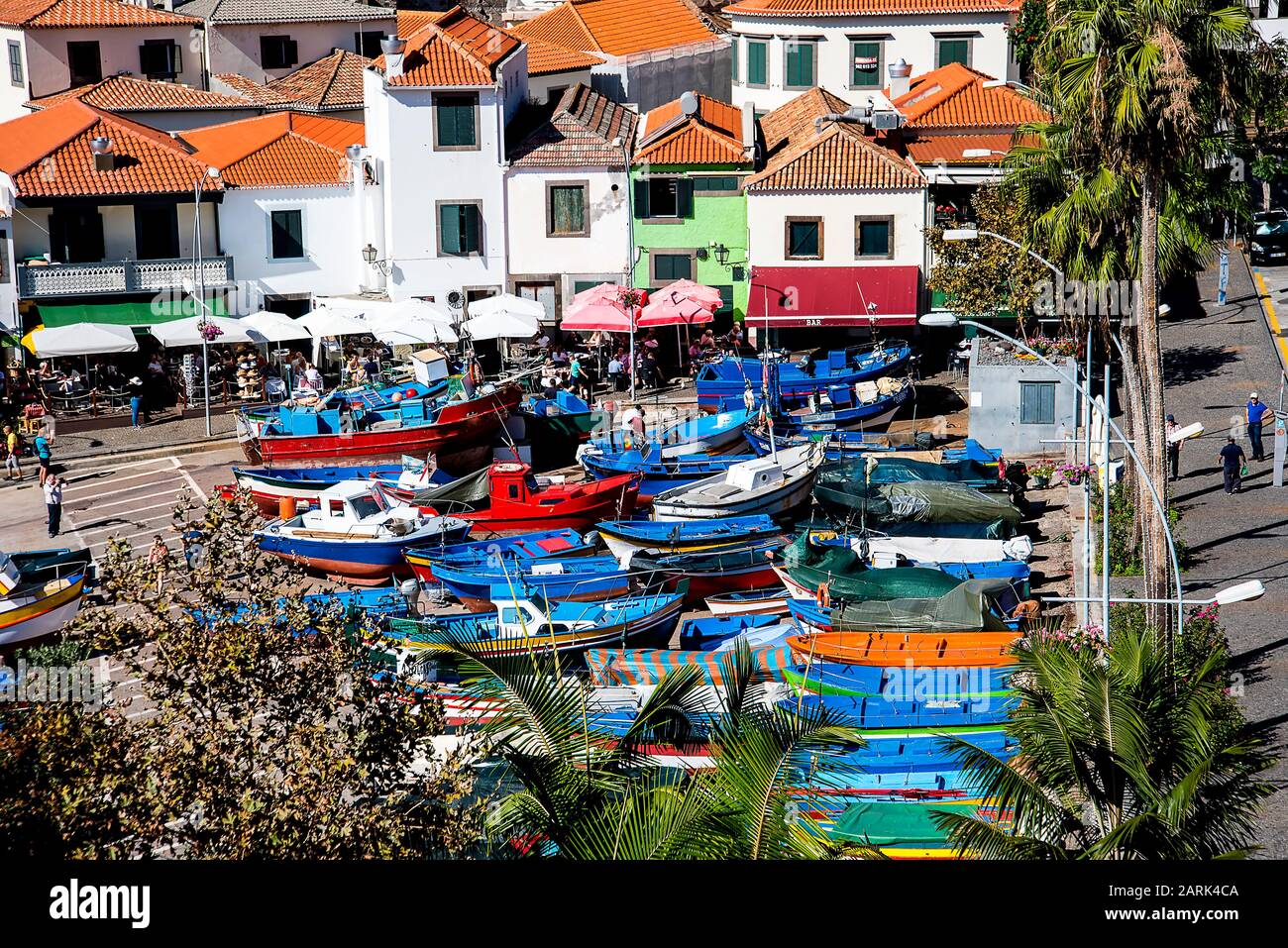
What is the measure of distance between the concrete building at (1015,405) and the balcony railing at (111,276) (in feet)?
73.9

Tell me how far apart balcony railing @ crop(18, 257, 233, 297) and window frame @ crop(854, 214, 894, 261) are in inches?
722

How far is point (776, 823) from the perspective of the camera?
17234mm

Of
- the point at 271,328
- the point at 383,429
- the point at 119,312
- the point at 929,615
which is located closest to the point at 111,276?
the point at 119,312

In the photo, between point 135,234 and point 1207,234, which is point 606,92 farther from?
point 1207,234

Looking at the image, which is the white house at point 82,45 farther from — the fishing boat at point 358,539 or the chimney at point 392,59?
the fishing boat at point 358,539

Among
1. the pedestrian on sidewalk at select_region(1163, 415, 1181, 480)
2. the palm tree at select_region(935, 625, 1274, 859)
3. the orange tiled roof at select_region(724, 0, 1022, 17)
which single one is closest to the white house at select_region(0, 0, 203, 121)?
the orange tiled roof at select_region(724, 0, 1022, 17)

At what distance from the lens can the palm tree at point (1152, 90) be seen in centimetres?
2967

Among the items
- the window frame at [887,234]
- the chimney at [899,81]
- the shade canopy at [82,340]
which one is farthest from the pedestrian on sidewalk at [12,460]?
the chimney at [899,81]

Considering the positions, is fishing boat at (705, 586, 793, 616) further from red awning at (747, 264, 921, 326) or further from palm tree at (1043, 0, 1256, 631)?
red awning at (747, 264, 921, 326)

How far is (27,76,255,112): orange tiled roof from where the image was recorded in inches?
2467

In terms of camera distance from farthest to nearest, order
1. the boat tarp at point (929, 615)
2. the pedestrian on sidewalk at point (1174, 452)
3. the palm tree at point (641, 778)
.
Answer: the pedestrian on sidewalk at point (1174, 452) → the boat tarp at point (929, 615) → the palm tree at point (641, 778)

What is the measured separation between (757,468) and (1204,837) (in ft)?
82.7

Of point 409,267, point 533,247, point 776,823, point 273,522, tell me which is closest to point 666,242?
point 533,247

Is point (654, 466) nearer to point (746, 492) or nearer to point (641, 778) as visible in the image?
point (746, 492)
